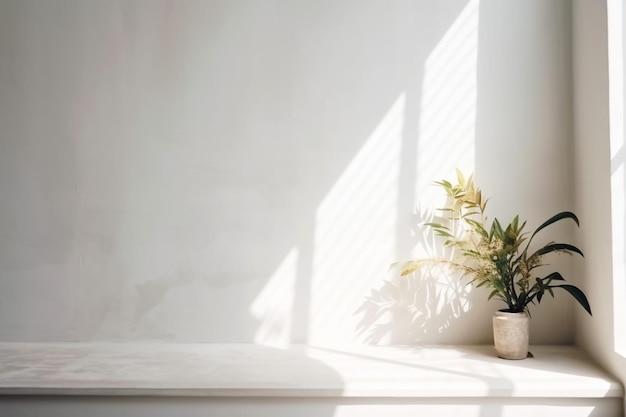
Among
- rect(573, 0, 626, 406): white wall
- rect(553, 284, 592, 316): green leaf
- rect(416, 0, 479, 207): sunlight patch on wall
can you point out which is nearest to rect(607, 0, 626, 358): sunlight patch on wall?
rect(573, 0, 626, 406): white wall

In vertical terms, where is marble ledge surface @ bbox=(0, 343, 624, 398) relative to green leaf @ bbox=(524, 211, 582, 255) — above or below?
below

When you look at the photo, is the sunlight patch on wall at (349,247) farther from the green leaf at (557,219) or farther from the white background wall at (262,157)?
the green leaf at (557,219)

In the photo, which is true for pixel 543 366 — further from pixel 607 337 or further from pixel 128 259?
pixel 128 259

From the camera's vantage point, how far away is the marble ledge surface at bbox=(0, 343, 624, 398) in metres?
2.08

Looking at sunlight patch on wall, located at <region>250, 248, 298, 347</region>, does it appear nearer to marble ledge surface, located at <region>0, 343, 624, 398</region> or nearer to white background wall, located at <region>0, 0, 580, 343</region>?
white background wall, located at <region>0, 0, 580, 343</region>

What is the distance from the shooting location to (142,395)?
2.09 meters

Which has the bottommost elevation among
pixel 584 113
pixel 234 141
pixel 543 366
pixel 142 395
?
pixel 142 395

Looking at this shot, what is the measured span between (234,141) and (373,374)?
1.38 metres

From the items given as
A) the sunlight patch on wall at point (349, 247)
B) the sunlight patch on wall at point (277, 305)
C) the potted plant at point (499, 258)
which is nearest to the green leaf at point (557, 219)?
the potted plant at point (499, 258)

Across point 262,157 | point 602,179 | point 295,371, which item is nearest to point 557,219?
point 602,179

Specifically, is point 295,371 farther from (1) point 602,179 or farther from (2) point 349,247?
(1) point 602,179

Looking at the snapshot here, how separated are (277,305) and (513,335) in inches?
45.5

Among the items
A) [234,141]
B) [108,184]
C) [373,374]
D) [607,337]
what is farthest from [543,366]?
[108,184]

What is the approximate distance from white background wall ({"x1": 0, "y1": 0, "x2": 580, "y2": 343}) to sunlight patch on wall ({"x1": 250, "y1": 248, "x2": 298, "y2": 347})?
0.01 m
